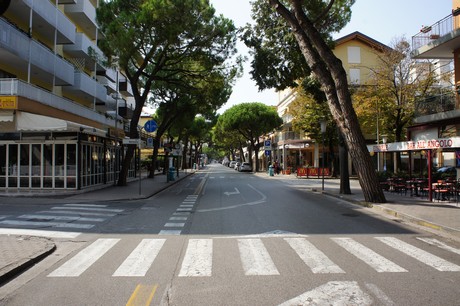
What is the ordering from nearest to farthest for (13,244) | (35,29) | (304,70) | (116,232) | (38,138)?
1. (13,244)
2. (116,232)
3. (38,138)
4. (304,70)
5. (35,29)

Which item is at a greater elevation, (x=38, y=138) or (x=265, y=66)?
(x=265, y=66)

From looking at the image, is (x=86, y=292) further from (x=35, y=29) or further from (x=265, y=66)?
(x=35, y=29)

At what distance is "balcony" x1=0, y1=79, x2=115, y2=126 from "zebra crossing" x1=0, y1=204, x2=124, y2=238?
7683 mm

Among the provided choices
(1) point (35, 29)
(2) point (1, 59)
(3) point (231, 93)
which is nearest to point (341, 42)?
(3) point (231, 93)

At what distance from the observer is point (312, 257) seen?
711 cm

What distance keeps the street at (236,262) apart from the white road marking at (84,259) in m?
0.02

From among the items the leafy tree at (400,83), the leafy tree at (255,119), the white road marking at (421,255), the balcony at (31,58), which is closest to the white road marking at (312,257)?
the white road marking at (421,255)

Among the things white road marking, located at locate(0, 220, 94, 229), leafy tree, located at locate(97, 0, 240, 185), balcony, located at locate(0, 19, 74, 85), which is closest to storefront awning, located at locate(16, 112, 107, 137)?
balcony, located at locate(0, 19, 74, 85)

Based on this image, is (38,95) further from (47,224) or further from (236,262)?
(236,262)

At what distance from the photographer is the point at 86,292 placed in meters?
5.28

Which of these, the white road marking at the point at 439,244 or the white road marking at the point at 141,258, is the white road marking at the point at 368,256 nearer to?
the white road marking at the point at 439,244

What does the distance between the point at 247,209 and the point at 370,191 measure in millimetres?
5062

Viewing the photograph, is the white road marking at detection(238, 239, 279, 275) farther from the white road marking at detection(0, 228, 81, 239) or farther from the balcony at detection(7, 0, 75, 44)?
the balcony at detection(7, 0, 75, 44)

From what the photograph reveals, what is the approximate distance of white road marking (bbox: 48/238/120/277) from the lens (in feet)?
20.6
